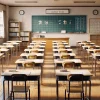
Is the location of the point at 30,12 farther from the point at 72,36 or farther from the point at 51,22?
the point at 72,36

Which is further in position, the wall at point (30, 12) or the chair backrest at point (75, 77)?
the wall at point (30, 12)

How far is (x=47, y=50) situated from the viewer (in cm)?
1719

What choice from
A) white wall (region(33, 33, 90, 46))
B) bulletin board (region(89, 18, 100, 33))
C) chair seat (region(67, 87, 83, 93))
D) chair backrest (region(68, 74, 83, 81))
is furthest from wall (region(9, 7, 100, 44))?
chair backrest (region(68, 74, 83, 81))

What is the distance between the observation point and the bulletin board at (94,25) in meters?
19.4

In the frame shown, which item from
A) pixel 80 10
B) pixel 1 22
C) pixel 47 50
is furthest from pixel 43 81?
pixel 80 10

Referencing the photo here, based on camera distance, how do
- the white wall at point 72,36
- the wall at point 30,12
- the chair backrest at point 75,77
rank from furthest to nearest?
the white wall at point 72,36 < the wall at point 30,12 < the chair backrest at point 75,77

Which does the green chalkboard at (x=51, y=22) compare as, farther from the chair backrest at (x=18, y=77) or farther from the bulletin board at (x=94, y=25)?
the chair backrest at (x=18, y=77)

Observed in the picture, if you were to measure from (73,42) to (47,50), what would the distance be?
10.1ft

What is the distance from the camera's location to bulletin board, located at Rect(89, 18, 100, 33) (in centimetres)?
1938

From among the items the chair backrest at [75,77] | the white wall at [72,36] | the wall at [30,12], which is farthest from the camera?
the white wall at [72,36]

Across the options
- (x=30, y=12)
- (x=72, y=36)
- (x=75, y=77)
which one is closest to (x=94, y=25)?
(x=72, y=36)

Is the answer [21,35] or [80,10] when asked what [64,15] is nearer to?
[80,10]

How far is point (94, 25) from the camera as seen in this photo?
63.7 ft

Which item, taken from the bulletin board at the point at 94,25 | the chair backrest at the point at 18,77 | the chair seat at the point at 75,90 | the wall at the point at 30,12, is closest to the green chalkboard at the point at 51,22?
the wall at the point at 30,12
